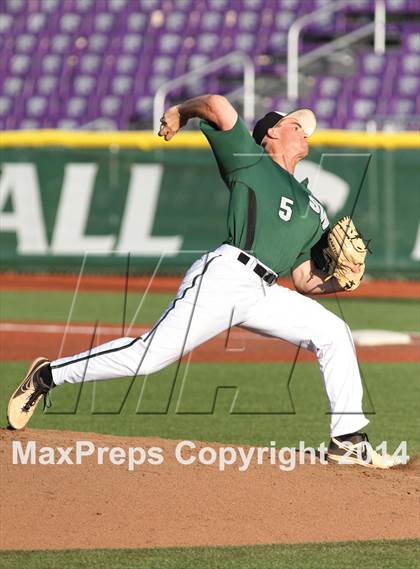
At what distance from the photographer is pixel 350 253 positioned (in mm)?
5988

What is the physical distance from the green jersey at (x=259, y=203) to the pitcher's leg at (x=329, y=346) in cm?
26

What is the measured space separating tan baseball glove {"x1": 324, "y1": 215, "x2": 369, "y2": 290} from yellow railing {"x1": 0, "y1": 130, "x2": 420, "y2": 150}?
410 inches

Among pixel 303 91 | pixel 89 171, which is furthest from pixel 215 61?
pixel 89 171

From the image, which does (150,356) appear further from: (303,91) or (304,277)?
(303,91)

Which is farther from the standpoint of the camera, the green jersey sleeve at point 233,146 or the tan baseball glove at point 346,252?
the tan baseball glove at point 346,252

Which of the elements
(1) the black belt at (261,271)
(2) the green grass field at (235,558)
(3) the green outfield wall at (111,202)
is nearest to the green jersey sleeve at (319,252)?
(1) the black belt at (261,271)

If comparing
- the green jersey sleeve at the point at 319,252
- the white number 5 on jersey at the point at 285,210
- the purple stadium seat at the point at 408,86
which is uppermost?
the white number 5 on jersey at the point at 285,210

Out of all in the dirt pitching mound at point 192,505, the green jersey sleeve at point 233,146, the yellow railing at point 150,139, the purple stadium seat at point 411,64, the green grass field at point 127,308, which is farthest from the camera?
the purple stadium seat at point 411,64

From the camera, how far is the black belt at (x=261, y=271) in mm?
5648

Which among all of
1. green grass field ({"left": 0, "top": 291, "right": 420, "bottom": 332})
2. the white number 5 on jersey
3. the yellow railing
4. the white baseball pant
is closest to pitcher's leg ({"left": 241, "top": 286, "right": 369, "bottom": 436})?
the white baseball pant

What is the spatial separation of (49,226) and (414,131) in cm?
526

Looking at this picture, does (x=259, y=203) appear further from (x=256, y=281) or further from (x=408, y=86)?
(x=408, y=86)

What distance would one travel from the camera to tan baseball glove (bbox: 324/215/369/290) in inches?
236

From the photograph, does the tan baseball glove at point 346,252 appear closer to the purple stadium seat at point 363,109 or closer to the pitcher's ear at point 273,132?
the pitcher's ear at point 273,132
